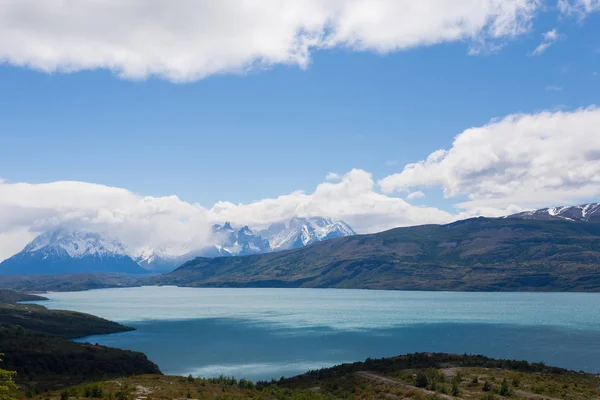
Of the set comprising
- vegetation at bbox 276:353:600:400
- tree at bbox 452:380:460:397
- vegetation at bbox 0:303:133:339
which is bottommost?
vegetation at bbox 0:303:133:339

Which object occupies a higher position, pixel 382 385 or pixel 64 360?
pixel 382 385

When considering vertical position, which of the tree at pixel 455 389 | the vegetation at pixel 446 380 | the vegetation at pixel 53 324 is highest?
the tree at pixel 455 389

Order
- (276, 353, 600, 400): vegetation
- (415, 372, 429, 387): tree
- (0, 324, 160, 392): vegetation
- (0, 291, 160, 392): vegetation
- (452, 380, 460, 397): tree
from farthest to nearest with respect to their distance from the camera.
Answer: (0, 324, 160, 392): vegetation, (0, 291, 160, 392): vegetation, (415, 372, 429, 387): tree, (276, 353, 600, 400): vegetation, (452, 380, 460, 397): tree

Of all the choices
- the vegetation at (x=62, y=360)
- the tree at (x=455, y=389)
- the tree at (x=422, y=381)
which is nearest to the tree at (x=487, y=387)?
the tree at (x=455, y=389)

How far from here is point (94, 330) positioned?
192 meters

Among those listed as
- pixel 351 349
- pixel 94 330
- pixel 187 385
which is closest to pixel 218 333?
pixel 94 330

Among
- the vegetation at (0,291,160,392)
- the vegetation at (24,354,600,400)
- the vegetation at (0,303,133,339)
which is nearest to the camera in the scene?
the vegetation at (24,354,600,400)

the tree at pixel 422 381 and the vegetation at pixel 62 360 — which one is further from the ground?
the tree at pixel 422 381

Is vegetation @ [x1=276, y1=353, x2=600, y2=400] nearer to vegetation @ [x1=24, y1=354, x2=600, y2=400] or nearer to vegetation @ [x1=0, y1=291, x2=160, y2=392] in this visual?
vegetation @ [x1=24, y1=354, x2=600, y2=400]

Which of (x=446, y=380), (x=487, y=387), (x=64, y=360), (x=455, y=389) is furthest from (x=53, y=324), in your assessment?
(x=487, y=387)

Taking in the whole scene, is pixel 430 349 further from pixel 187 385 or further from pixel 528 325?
pixel 187 385

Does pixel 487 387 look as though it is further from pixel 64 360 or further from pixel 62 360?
pixel 62 360

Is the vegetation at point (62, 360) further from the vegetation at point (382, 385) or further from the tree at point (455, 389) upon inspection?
the tree at point (455, 389)

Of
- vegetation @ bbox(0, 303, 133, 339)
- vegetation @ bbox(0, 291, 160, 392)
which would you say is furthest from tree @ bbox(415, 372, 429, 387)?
vegetation @ bbox(0, 303, 133, 339)
